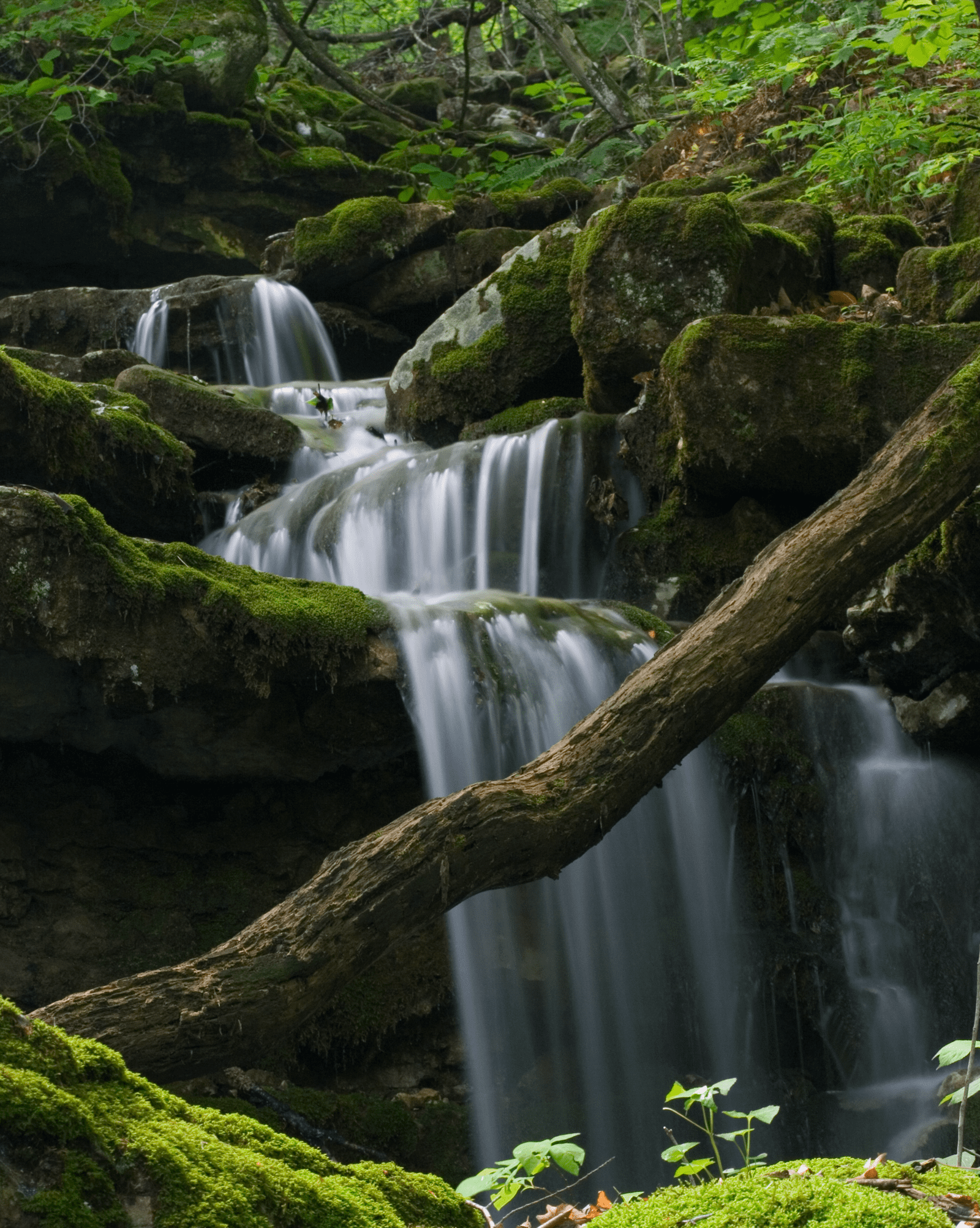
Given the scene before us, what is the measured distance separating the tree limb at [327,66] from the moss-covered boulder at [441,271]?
387cm

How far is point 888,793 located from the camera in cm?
619

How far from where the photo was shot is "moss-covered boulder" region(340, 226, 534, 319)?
39.2 ft

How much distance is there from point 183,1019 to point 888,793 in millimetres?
4360

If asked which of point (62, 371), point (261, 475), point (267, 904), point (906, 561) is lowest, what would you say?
point (267, 904)

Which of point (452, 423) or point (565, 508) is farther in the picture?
point (452, 423)

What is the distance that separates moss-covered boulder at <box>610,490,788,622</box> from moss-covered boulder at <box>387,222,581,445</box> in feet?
6.47

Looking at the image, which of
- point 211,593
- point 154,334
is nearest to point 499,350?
point 211,593

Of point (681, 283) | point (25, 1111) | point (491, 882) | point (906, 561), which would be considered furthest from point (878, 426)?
point (25, 1111)

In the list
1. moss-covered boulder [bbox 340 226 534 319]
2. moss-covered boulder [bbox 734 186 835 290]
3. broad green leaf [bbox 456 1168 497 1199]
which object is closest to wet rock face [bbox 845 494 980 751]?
moss-covered boulder [bbox 734 186 835 290]

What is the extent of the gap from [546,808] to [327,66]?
13.9 meters

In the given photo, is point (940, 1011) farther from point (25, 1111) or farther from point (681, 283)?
point (25, 1111)

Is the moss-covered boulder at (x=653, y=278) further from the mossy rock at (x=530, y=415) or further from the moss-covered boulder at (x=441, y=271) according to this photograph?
the moss-covered boulder at (x=441, y=271)

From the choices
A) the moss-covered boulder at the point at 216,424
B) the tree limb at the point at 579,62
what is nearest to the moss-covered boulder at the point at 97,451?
the moss-covered boulder at the point at 216,424

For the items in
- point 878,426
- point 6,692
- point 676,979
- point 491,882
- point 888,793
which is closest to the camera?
point 491,882
